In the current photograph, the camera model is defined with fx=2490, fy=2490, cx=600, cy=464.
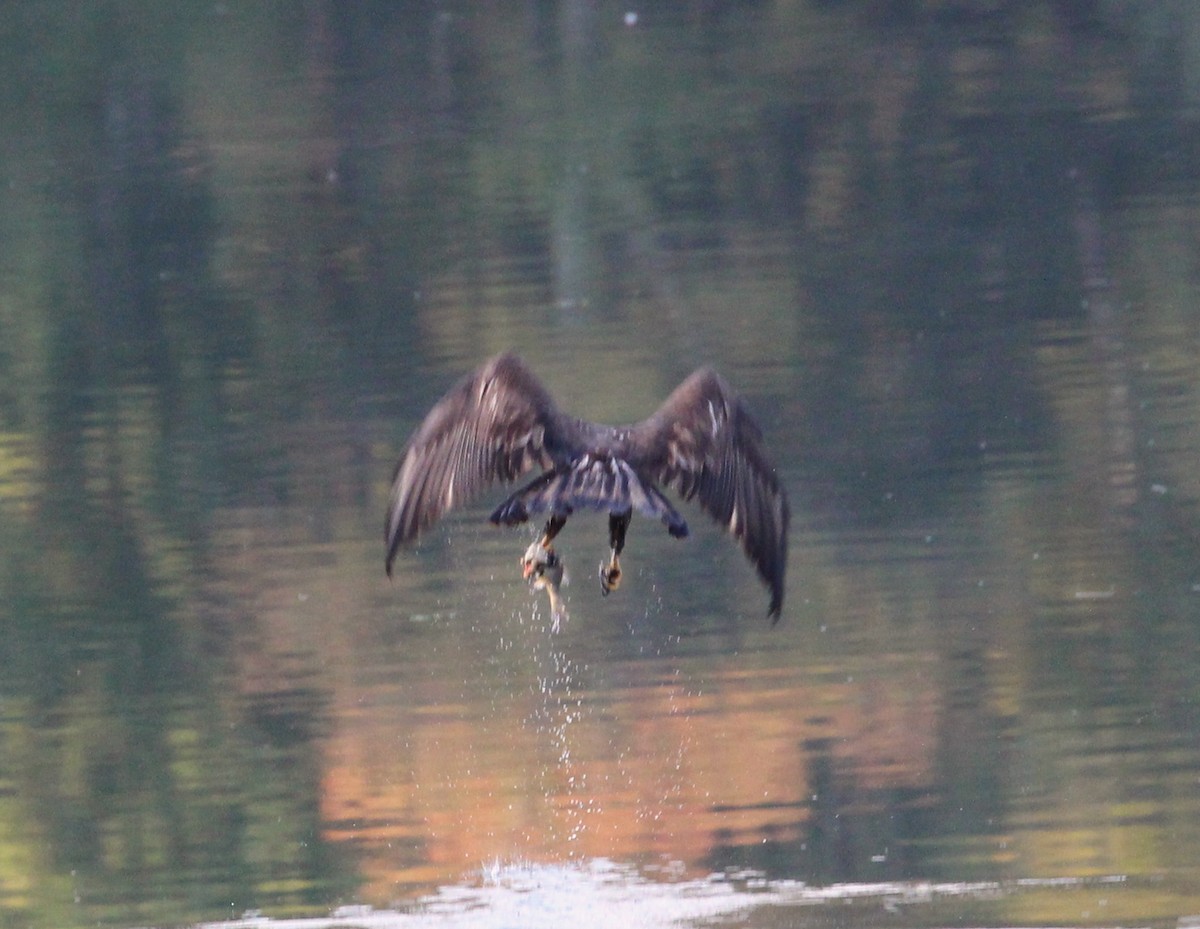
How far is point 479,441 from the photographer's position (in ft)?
23.8

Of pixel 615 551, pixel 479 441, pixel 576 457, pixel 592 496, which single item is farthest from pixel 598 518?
pixel 592 496

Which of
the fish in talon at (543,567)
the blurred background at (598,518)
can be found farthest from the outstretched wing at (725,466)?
the blurred background at (598,518)

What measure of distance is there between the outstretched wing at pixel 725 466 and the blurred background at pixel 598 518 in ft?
4.64

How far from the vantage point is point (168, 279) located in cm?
1631

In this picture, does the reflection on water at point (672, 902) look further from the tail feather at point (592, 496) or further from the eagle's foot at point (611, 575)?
the tail feather at point (592, 496)

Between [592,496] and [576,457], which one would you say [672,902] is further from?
[592,496]

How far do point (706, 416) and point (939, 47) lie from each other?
582 inches

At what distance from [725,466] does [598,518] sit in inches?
167

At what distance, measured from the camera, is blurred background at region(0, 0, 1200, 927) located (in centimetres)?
892

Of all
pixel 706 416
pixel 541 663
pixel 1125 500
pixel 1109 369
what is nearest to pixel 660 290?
pixel 1109 369

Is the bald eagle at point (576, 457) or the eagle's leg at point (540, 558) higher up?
the bald eagle at point (576, 457)

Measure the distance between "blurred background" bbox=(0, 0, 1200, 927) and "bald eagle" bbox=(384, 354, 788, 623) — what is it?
1.48 meters

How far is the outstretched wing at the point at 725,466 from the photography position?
7.33m

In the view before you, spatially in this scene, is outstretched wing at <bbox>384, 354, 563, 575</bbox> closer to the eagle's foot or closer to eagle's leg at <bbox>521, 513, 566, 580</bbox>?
eagle's leg at <bbox>521, 513, 566, 580</bbox>
